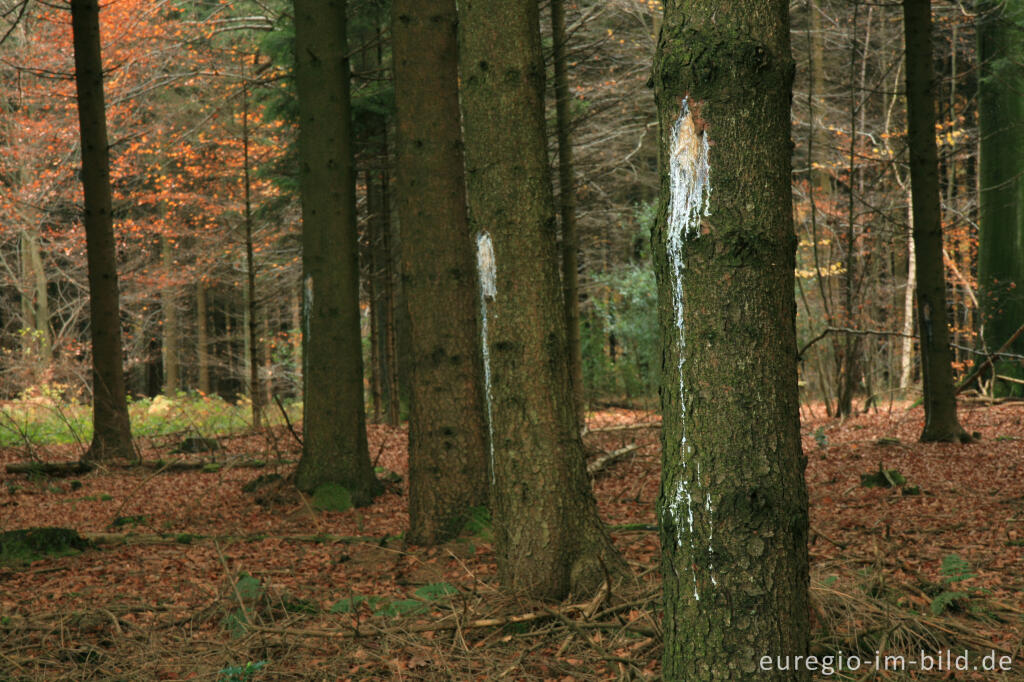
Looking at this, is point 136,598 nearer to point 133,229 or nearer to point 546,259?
point 546,259

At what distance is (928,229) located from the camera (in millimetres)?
8047

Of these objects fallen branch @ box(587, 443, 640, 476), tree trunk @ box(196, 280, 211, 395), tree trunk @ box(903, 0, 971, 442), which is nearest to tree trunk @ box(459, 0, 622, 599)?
fallen branch @ box(587, 443, 640, 476)

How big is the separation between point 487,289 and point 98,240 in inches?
288

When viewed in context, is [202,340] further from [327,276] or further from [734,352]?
[734,352]

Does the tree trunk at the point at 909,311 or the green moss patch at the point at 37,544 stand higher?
the tree trunk at the point at 909,311

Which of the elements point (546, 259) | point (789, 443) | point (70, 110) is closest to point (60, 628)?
point (546, 259)

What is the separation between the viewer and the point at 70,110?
18.2m

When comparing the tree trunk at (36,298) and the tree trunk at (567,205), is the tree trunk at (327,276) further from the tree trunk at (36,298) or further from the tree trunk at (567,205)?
the tree trunk at (36,298)

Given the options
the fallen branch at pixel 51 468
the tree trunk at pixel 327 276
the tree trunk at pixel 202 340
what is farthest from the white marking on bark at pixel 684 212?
the tree trunk at pixel 202 340

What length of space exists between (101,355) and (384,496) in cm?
426

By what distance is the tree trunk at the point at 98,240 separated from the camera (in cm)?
943

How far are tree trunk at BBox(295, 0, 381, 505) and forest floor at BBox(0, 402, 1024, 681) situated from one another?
0.51 m

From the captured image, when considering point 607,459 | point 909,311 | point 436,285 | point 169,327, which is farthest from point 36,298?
point 909,311

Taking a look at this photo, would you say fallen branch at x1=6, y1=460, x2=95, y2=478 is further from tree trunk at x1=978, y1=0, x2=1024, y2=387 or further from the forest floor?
tree trunk at x1=978, y1=0, x2=1024, y2=387
